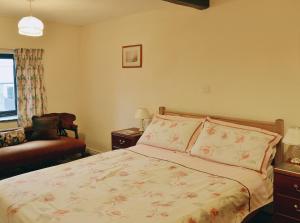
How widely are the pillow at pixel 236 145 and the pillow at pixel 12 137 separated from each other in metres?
2.61

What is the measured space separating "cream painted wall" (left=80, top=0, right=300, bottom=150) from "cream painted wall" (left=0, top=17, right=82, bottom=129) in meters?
0.44

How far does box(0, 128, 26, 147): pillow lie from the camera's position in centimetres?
389

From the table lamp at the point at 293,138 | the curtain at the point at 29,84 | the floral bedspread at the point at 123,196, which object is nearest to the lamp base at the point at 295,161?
the table lamp at the point at 293,138

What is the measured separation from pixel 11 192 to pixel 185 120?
1970 mm

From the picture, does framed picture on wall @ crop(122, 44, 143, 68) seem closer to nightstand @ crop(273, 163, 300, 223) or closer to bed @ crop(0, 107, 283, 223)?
bed @ crop(0, 107, 283, 223)

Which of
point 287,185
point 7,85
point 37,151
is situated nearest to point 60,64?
point 7,85

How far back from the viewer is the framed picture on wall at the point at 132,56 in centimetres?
406

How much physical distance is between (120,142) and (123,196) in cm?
186

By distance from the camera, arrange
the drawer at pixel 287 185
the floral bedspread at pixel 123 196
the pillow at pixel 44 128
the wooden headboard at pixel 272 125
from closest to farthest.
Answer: the floral bedspread at pixel 123 196 → the drawer at pixel 287 185 → the wooden headboard at pixel 272 125 → the pillow at pixel 44 128

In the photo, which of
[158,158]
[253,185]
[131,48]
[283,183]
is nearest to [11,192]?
[158,158]

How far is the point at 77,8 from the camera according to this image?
3770 mm

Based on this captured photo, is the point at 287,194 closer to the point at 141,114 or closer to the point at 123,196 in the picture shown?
the point at 123,196

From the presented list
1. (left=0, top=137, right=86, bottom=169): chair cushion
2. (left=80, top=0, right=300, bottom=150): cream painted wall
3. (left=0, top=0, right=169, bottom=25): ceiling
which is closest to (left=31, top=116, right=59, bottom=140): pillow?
(left=0, top=137, right=86, bottom=169): chair cushion

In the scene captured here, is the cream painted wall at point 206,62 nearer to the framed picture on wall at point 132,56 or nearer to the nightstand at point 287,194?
the framed picture on wall at point 132,56
